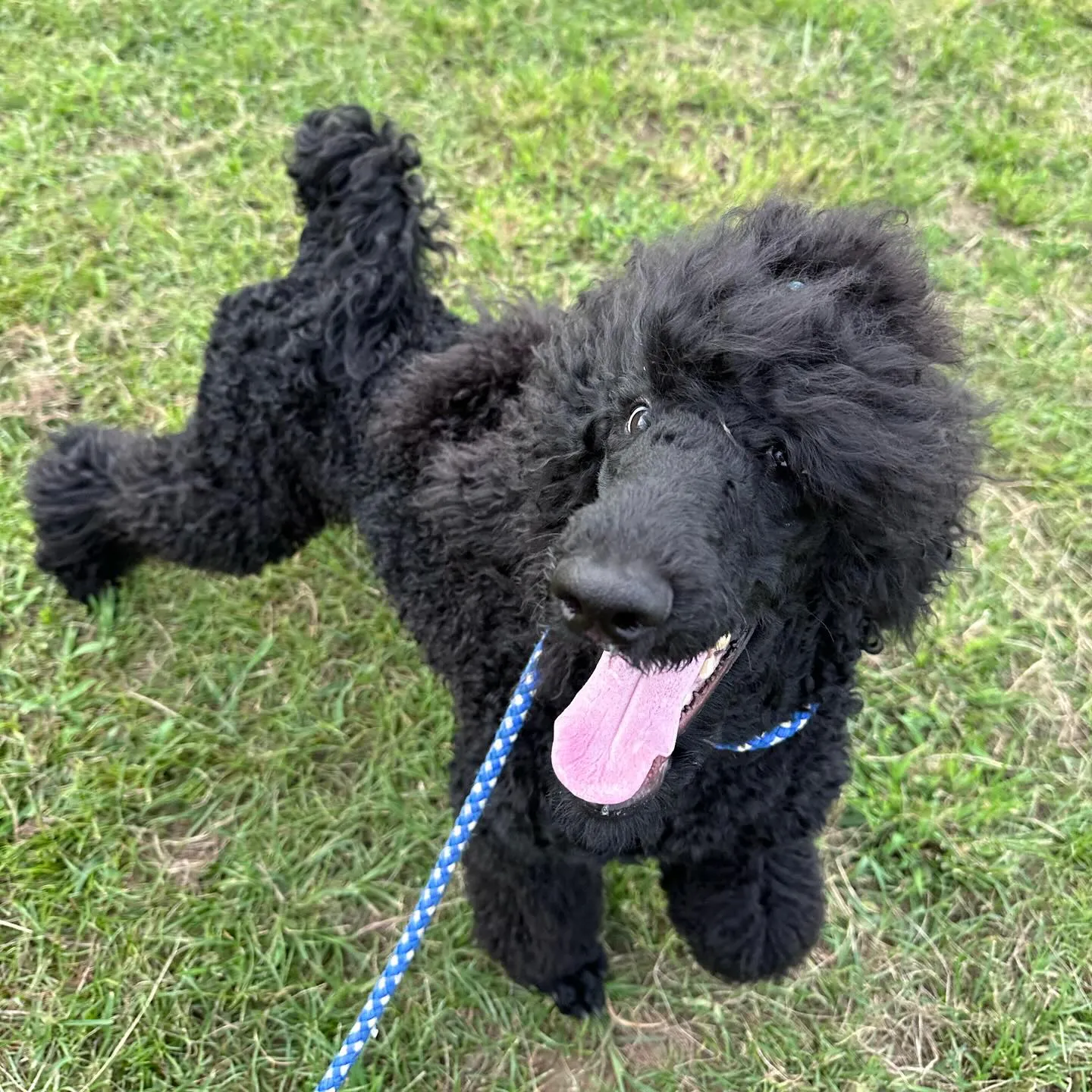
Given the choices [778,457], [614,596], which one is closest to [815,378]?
[778,457]

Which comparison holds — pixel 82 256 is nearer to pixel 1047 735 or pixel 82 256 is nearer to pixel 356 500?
pixel 356 500

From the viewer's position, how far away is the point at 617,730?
139 cm

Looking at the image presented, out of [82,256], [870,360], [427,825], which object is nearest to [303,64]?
[82,256]

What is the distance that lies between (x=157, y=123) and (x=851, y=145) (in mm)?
2831

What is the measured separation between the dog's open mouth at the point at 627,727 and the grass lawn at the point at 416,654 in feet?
3.41

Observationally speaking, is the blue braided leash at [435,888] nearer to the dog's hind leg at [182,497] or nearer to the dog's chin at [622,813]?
the dog's chin at [622,813]

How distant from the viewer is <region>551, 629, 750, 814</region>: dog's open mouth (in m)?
1.34

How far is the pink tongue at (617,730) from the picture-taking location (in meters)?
1.35

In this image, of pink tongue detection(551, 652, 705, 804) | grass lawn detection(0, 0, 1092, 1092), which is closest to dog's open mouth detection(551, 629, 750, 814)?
pink tongue detection(551, 652, 705, 804)

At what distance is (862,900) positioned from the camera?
229 cm

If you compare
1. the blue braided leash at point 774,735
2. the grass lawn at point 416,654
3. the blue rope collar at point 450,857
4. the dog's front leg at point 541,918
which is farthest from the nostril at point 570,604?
the grass lawn at point 416,654

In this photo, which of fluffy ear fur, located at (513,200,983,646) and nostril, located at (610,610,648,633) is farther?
fluffy ear fur, located at (513,200,983,646)

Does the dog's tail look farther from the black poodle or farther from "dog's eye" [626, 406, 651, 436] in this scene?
"dog's eye" [626, 406, 651, 436]

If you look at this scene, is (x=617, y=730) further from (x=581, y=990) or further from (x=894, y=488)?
(x=581, y=990)
